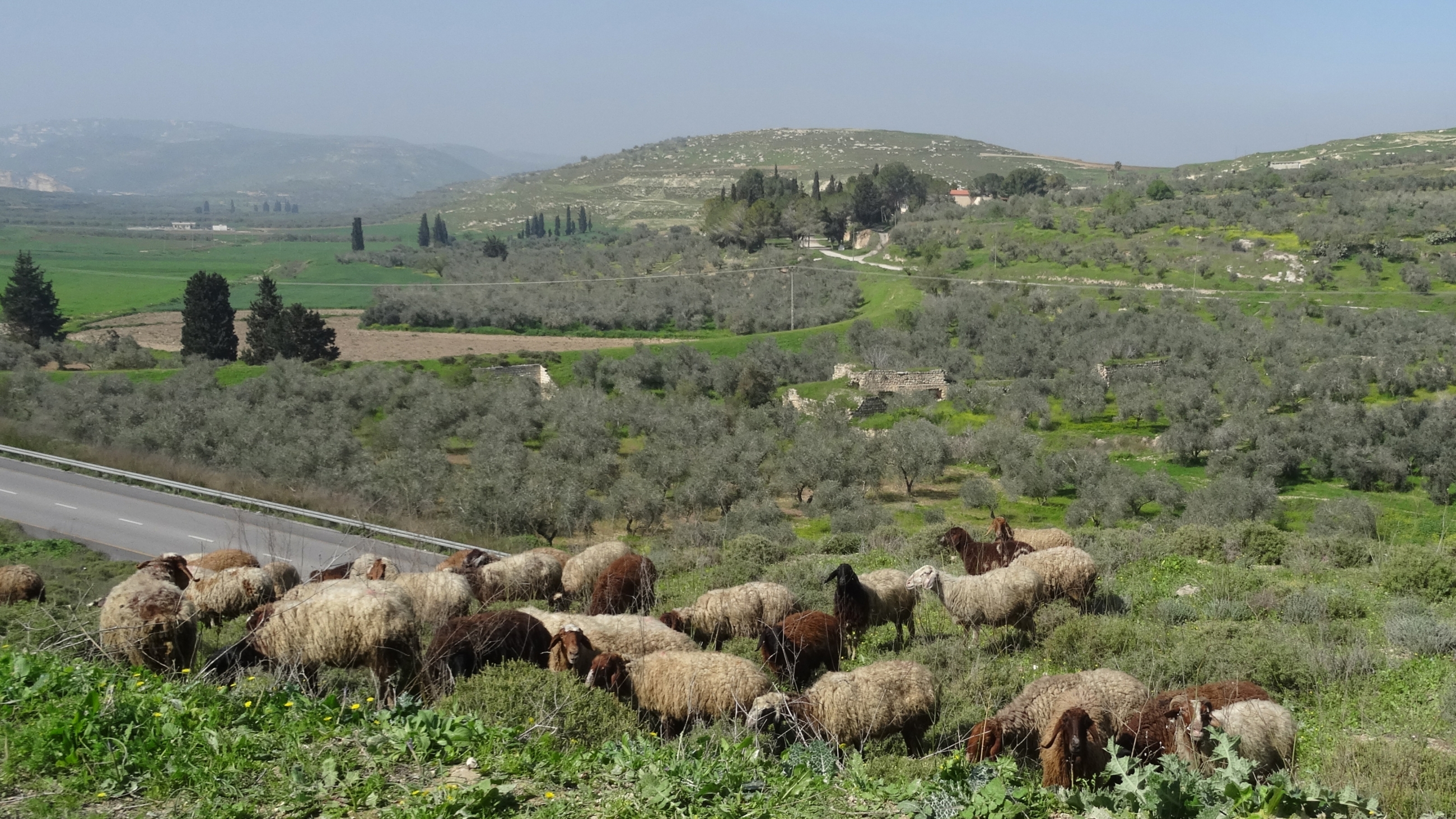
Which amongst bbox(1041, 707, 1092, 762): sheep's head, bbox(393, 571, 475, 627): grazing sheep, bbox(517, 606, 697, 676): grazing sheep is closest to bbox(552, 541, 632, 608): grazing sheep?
bbox(393, 571, 475, 627): grazing sheep

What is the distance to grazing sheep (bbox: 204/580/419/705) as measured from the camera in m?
9.29

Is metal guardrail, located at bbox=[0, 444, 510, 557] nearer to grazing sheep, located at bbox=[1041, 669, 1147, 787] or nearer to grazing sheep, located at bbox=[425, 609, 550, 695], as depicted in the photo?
grazing sheep, located at bbox=[425, 609, 550, 695]

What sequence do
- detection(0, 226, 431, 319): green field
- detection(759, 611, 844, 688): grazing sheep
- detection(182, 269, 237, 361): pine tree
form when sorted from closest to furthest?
detection(759, 611, 844, 688): grazing sheep
detection(182, 269, 237, 361): pine tree
detection(0, 226, 431, 319): green field

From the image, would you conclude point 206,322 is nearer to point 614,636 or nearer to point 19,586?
point 19,586

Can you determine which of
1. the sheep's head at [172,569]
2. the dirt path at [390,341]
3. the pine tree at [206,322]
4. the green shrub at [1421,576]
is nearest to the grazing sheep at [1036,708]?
the green shrub at [1421,576]

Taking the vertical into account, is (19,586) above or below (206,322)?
below

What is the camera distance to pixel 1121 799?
5887 millimetres

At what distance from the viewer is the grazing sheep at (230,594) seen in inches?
469

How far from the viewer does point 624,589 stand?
1335 cm

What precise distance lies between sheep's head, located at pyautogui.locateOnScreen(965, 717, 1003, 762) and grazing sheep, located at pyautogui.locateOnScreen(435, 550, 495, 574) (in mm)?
8369

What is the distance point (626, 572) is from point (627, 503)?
19.0 metres

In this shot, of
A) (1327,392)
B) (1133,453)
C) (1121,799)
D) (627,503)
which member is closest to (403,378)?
(627,503)

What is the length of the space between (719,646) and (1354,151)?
495 ft

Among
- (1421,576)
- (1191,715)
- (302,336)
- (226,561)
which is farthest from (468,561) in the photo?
(302,336)
